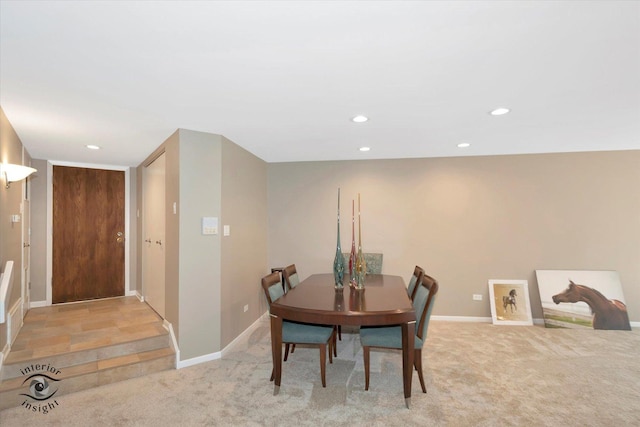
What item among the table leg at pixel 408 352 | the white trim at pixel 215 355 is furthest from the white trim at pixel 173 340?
the table leg at pixel 408 352

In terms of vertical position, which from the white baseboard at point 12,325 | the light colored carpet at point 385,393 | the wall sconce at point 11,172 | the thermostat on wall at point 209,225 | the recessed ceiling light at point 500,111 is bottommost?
the light colored carpet at point 385,393

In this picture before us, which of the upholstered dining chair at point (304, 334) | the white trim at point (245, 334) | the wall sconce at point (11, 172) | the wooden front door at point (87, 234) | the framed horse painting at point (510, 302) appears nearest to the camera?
the upholstered dining chair at point (304, 334)

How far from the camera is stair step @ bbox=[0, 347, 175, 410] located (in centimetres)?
243

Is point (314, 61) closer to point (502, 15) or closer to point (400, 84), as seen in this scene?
point (400, 84)

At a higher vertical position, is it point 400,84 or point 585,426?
point 400,84

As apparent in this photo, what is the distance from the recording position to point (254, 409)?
2344 mm

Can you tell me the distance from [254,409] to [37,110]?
9.90ft

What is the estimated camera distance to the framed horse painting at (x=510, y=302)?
4.22m

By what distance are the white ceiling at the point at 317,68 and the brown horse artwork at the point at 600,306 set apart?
212cm

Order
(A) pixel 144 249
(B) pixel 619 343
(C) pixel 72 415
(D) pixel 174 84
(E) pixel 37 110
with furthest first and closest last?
(A) pixel 144 249 → (B) pixel 619 343 → (E) pixel 37 110 → (C) pixel 72 415 → (D) pixel 174 84

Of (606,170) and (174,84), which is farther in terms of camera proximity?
(606,170)

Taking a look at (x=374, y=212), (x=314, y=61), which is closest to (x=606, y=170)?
(x=374, y=212)

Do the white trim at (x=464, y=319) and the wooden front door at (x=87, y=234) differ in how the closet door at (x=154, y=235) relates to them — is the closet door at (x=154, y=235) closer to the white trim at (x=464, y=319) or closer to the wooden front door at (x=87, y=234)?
the wooden front door at (x=87, y=234)

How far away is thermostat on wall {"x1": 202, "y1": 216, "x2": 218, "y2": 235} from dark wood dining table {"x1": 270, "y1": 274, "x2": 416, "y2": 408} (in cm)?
106
